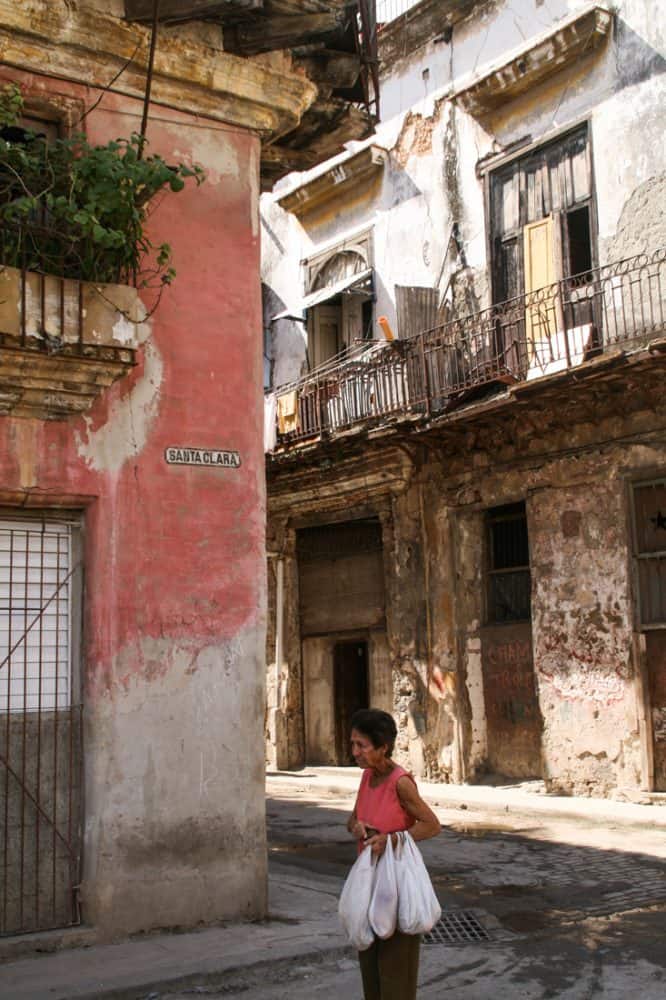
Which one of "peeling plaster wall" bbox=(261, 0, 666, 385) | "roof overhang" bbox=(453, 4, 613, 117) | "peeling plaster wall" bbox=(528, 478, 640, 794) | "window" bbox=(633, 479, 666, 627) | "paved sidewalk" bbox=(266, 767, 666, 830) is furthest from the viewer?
"roof overhang" bbox=(453, 4, 613, 117)

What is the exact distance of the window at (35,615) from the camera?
6293 millimetres

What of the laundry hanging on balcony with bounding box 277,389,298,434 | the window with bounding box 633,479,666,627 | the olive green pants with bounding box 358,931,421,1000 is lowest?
the olive green pants with bounding box 358,931,421,1000

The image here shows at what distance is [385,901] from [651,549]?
30.8 feet

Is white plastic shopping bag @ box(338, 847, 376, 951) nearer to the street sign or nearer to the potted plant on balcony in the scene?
the street sign

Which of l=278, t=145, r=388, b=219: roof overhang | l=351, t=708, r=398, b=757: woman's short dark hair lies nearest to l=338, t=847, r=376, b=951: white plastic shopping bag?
l=351, t=708, r=398, b=757: woman's short dark hair

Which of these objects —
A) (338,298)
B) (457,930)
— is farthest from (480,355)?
(457,930)

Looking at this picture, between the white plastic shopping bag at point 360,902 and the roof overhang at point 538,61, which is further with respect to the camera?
the roof overhang at point 538,61

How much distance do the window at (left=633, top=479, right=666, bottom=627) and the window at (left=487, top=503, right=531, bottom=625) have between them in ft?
6.42

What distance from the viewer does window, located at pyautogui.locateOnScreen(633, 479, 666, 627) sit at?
12742 millimetres

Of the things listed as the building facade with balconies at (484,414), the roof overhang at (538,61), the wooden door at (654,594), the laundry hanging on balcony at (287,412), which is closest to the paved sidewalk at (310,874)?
the wooden door at (654,594)

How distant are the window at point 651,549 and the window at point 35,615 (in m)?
8.10

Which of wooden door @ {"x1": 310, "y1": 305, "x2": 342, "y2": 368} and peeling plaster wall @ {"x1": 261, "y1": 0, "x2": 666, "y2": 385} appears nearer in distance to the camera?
peeling plaster wall @ {"x1": 261, "y1": 0, "x2": 666, "y2": 385}

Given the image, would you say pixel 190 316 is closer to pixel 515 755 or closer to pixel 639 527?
pixel 639 527

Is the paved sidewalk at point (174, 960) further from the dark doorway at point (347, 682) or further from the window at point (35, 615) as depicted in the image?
the dark doorway at point (347, 682)
